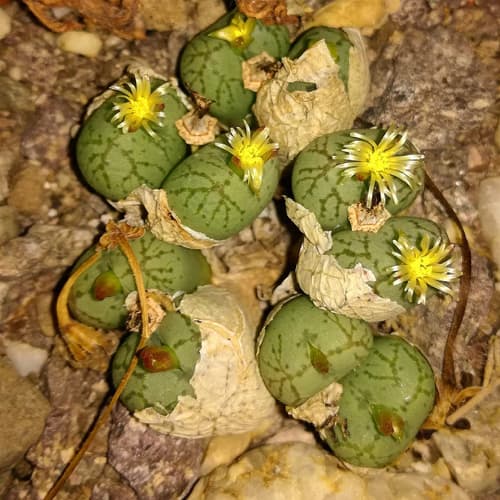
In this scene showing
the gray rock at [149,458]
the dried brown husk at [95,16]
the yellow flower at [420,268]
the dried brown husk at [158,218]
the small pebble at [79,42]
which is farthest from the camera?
the small pebble at [79,42]

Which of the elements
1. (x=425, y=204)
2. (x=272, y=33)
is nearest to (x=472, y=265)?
(x=425, y=204)

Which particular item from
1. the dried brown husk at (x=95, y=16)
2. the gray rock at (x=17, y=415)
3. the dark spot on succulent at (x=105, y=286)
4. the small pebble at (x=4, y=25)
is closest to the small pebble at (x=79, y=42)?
the dried brown husk at (x=95, y=16)

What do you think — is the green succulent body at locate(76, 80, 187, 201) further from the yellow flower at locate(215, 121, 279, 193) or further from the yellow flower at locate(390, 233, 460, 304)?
the yellow flower at locate(390, 233, 460, 304)

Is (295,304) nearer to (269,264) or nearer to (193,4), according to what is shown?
(269,264)

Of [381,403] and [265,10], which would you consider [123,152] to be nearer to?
[265,10]

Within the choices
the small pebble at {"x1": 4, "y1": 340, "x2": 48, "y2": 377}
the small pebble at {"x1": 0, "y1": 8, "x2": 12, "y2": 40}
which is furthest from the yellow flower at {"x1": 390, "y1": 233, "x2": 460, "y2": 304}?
the small pebble at {"x1": 0, "y1": 8, "x2": 12, "y2": 40}

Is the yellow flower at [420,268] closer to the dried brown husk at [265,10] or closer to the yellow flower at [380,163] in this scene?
the yellow flower at [380,163]
